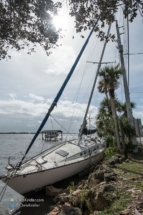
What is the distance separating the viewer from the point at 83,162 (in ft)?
45.3

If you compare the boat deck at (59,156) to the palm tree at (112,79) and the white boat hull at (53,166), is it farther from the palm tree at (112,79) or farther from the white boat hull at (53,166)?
the palm tree at (112,79)

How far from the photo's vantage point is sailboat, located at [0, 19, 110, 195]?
9.38 meters

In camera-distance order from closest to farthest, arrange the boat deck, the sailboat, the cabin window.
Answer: the sailboat < the boat deck < the cabin window

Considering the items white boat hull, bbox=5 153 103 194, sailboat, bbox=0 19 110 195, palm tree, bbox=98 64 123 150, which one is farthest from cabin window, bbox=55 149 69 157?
palm tree, bbox=98 64 123 150

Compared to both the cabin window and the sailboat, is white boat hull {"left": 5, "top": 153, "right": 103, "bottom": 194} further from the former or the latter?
the cabin window

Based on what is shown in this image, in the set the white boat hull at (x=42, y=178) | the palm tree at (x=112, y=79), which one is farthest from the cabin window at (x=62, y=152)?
the palm tree at (x=112, y=79)

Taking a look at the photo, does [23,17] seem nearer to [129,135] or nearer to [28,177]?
[28,177]

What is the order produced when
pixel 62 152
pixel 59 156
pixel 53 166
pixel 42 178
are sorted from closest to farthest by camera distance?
pixel 42 178 < pixel 53 166 < pixel 59 156 < pixel 62 152

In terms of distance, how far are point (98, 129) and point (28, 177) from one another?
16623mm

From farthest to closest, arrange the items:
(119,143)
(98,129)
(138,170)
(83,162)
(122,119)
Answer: (98,129), (122,119), (119,143), (83,162), (138,170)

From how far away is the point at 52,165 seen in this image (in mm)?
11656

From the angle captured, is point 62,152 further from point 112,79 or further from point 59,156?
point 112,79

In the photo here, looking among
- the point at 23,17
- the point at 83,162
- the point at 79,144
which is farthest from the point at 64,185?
the point at 23,17

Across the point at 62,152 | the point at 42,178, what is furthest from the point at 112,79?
the point at 42,178
